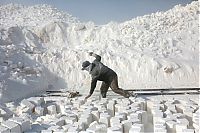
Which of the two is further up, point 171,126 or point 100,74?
point 100,74

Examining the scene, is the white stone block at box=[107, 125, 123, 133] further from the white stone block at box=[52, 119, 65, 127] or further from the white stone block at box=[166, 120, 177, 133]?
the white stone block at box=[52, 119, 65, 127]

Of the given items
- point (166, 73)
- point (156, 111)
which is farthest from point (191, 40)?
point (156, 111)

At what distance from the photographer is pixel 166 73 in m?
12.8

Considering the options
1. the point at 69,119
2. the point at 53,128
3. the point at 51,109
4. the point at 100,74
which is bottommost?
the point at 53,128

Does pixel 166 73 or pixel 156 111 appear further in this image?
pixel 166 73

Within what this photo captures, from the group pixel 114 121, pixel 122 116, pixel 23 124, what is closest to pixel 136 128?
pixel 114 121

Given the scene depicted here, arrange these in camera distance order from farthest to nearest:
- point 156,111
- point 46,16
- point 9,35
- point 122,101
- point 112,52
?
point 46,16 → point 9,35 → point 112,52 → point 122,101 → point 156,111

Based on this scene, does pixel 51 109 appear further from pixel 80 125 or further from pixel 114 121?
pixel 114 121

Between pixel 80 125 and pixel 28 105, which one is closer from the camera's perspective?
pixel 80 125

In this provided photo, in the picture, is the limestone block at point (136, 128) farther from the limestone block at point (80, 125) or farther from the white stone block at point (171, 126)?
the limestone block at point (80, 125)

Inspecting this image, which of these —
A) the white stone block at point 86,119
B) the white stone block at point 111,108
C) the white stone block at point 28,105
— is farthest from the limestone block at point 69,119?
the white stone block at point 28,105

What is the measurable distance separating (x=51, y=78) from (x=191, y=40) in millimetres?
5495

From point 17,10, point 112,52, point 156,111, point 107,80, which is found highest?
point 17,10

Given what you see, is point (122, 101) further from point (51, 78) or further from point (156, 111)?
point (51, 78)
